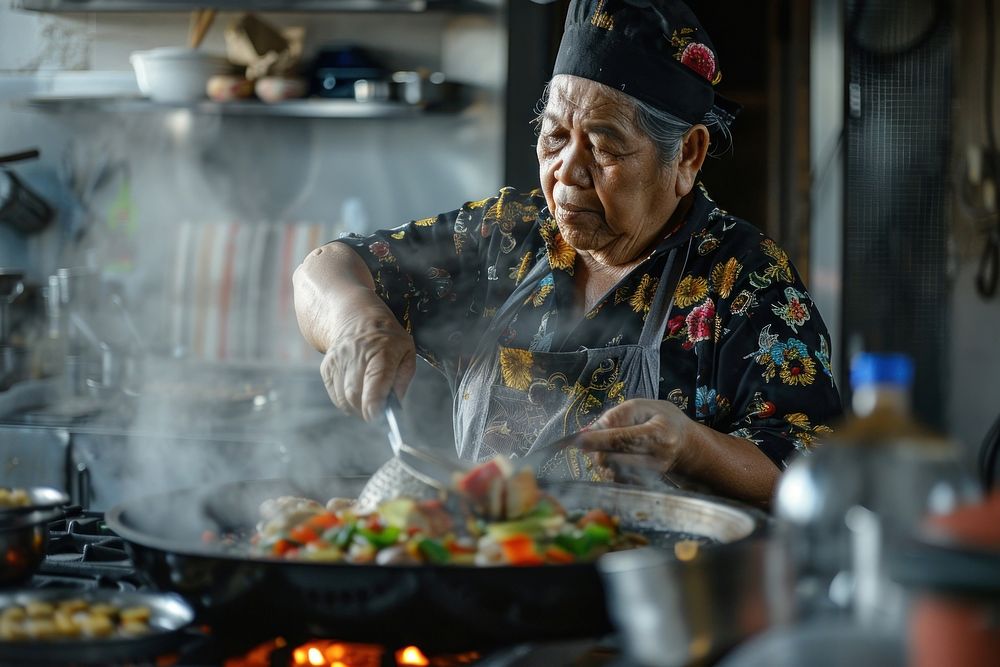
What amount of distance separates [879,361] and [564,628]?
0.44m

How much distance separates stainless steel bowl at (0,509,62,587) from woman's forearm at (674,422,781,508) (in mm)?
902

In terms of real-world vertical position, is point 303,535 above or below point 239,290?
below

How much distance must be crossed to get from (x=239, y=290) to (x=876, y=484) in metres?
3.48

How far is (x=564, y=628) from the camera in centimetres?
110

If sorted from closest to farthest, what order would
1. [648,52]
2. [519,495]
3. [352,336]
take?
1. [519,495]
2. [352,336]
3. [648,52]

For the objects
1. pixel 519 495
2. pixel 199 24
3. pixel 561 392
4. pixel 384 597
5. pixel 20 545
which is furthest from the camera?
pixel 199 24

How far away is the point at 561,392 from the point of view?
201 centimetres

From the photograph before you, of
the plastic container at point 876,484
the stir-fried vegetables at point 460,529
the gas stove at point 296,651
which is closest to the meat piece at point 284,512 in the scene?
the stir-fried vegetables at point 460,529

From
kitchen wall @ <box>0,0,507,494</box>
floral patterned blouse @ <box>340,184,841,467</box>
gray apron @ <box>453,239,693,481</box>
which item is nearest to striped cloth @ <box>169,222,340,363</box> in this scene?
kitchen wall @ <box>0,0,507,494</box>

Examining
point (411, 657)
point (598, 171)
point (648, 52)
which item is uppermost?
point (648, 52)

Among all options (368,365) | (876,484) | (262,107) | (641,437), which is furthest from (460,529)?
(262,107)

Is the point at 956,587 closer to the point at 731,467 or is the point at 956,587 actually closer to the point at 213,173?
the point at 731,467

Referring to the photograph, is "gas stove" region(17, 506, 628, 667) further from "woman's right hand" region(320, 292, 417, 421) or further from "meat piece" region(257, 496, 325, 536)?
"woman's right hand" region(320, 292, 417, 421)

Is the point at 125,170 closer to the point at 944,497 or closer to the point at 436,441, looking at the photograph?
the point at 436,441
